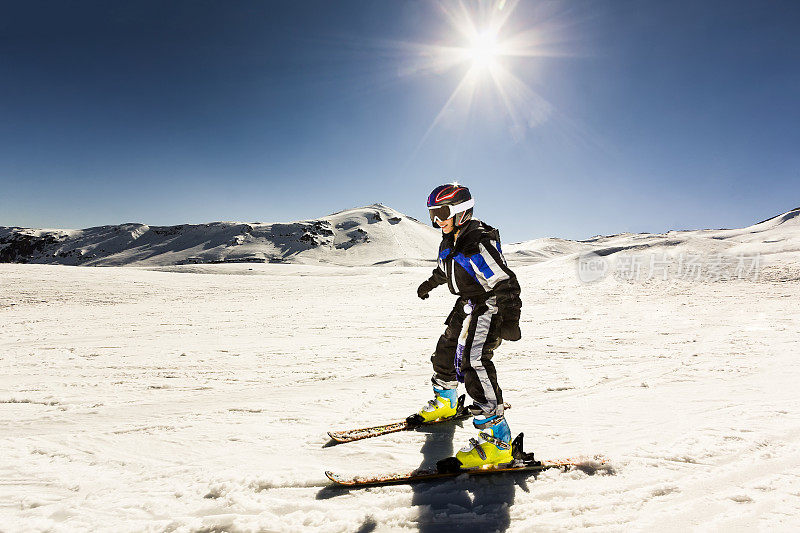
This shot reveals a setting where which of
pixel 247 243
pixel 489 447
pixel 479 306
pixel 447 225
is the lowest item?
pixel 489 447

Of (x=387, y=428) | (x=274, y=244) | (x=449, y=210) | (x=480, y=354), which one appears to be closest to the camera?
(x=480, y=354)

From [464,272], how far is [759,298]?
49.9 feet

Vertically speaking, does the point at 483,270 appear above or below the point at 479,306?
above

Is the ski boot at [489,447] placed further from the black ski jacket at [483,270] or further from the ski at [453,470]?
the black ski jacket at [483,270]

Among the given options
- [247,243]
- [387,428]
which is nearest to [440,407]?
[387,428]

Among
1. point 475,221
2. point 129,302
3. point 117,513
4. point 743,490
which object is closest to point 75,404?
point 117,513

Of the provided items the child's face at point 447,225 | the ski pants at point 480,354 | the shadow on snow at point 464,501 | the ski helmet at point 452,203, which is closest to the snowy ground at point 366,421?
the shadow on snow at point 464,501

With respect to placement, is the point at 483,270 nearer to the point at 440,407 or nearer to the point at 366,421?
the point at 440,407

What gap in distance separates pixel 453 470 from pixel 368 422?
1.33m

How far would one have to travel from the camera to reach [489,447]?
10.0 feet

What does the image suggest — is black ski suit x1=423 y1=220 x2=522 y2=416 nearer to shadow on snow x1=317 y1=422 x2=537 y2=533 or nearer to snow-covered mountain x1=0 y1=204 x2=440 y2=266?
shadow on snow x1=317 y1=422 x2=537 y2=533

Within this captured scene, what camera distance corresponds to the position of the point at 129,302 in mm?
14055

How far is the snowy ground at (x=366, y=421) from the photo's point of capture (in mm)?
2422

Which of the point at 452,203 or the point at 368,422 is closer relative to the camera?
the point at 452,203
